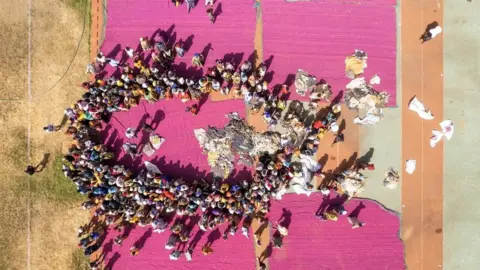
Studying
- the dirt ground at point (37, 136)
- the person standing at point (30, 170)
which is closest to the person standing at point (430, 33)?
the dirt ground at point (37, 136)

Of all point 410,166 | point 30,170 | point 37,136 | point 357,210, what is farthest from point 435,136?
point 30,170

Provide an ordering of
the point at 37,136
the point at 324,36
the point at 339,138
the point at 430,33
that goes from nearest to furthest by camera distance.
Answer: the point at 339,138 → the point at 37,136 → the point at 430,33 → the point at 324,36

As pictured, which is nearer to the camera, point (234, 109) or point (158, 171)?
point (158, 171)

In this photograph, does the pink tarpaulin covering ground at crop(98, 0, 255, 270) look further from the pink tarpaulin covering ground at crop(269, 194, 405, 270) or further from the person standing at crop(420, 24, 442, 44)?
the person standing at crop(420, 24, 442, 44)

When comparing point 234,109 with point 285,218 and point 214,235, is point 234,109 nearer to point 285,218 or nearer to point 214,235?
point 285,218

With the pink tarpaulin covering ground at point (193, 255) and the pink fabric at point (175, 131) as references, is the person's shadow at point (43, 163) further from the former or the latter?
the pink tarpaulin covering ground at point (193, 255)

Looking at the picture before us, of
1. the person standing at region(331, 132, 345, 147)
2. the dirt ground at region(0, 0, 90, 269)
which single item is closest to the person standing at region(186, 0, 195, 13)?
the dirt ground at region(0, 0, 90, 269)
